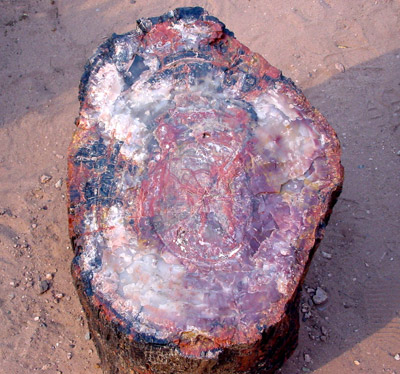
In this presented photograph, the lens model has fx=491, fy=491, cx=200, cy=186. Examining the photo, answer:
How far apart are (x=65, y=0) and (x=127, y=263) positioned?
3.70 metres

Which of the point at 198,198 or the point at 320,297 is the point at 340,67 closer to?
the point at 320,297

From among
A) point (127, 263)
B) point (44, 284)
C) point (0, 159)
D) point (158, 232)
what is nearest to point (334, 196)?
point (158, 232)

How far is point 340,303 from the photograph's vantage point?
10.7 feet

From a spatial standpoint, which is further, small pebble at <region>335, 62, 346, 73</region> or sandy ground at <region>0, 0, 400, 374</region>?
small pebble at <region>335, 62, 346, 73</region>

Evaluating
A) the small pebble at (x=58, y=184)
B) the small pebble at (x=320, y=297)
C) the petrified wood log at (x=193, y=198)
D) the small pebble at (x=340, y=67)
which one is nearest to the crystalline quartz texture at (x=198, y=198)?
the petrified wood log at (x=193, y=198)

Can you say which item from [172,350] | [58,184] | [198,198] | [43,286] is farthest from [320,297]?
[58,184]

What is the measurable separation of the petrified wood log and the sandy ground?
0.64 meters

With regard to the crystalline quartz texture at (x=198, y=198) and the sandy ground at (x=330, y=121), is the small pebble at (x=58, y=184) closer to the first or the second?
the sandy ground at (x=330, y=121)

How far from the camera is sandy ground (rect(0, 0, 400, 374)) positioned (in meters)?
3.09

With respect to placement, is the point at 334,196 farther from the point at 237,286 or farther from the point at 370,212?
the point at 370,212

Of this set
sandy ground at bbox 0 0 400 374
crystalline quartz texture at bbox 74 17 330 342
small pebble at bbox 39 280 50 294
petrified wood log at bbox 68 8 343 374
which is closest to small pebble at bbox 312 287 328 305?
sandy ground at bbox 0 0 400 374

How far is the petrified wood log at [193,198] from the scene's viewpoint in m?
2.20

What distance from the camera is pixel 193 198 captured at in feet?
8.13

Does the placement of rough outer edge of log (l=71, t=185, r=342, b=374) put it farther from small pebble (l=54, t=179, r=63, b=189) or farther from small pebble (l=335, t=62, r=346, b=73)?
small pebble (l=335, t=62, r=346, b=73)
